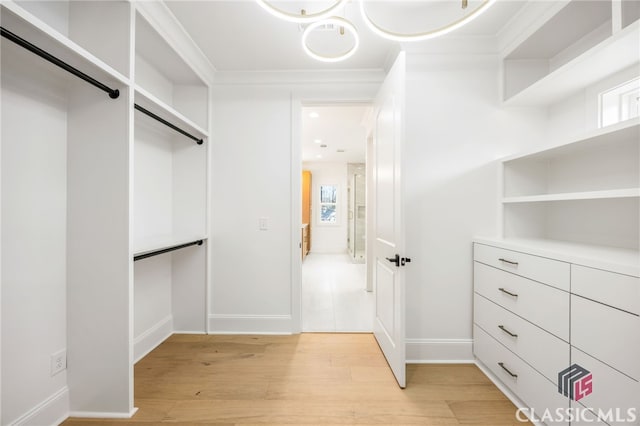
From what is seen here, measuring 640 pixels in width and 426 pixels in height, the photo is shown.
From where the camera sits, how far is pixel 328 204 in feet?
25.8

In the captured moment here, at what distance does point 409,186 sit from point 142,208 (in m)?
2.17

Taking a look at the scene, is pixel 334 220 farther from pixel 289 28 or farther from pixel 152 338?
pixel 289 28

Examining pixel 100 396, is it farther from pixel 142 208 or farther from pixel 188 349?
pixel 142 208

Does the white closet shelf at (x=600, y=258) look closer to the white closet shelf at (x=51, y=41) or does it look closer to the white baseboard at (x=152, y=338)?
the white closet shelf at (x=51, y=41)

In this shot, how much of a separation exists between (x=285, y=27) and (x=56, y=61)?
137 cm

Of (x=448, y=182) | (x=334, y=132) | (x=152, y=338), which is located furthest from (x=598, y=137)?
(x=334, y=132)

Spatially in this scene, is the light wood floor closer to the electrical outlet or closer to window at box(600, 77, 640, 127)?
the electrical outlet

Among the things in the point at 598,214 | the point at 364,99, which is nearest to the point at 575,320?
the point at 598,214

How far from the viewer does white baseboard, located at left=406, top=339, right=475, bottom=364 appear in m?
2.13

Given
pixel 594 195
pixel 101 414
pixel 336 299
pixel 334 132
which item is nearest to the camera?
pixel 594 195

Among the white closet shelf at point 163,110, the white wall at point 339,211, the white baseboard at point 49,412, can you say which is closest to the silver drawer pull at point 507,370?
the white baseboard at point 49,412

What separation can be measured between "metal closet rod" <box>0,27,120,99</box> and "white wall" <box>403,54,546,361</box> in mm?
1993

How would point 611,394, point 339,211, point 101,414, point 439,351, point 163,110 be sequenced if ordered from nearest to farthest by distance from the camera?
point 611,394
point 101,414
point 163,110
point 439,351
point 339,211

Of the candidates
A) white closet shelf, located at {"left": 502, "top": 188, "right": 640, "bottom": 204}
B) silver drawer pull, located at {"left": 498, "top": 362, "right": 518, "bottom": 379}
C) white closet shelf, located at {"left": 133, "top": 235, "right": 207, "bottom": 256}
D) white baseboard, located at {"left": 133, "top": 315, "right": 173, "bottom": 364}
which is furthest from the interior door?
white baseboard, located at {"left": 133, "top": 315, "right": 173, "bottom": 364}
